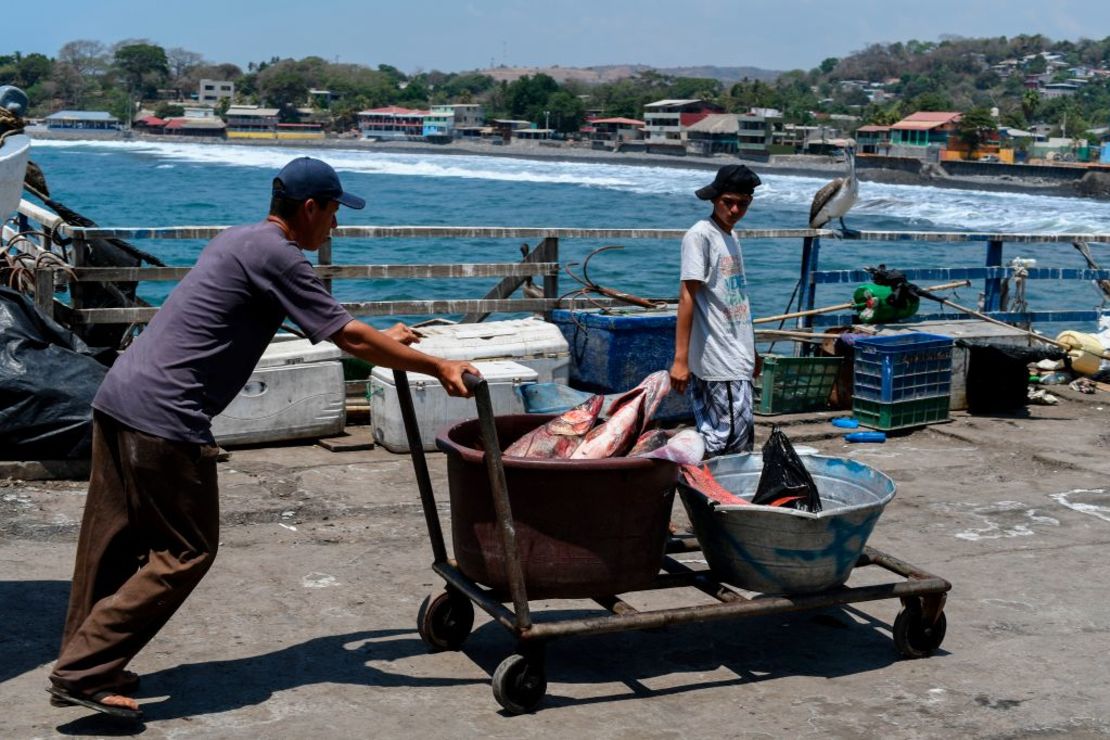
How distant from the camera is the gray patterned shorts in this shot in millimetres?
5785

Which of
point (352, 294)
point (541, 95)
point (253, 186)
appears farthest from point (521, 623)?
point (541, 95)

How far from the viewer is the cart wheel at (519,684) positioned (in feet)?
13.9

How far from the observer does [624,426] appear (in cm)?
467

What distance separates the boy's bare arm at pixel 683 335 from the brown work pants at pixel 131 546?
7.26 ft

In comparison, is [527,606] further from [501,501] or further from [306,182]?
[306,182]

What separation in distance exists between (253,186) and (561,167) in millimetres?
43138

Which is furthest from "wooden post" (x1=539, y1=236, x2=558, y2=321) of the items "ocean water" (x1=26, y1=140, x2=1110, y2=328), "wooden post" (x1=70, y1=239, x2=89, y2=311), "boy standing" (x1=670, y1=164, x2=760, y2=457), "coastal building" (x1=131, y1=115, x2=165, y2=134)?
"coastal building" (x1=131, y1=115, x2=165, y2=134)

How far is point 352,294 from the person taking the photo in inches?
1018

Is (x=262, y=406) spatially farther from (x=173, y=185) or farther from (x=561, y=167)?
(x=561, y=167)

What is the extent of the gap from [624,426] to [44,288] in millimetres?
4309

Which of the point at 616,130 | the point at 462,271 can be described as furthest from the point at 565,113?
the point at 462,271

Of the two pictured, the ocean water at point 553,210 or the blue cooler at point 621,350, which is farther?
the ocean water at point 553,210

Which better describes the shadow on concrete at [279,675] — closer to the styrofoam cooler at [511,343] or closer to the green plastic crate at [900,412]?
the styrofoam cooler at [511,343]

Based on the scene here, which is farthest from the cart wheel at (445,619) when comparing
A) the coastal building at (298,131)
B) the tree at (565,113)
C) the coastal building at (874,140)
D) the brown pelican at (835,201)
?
the tree at (565,113)
